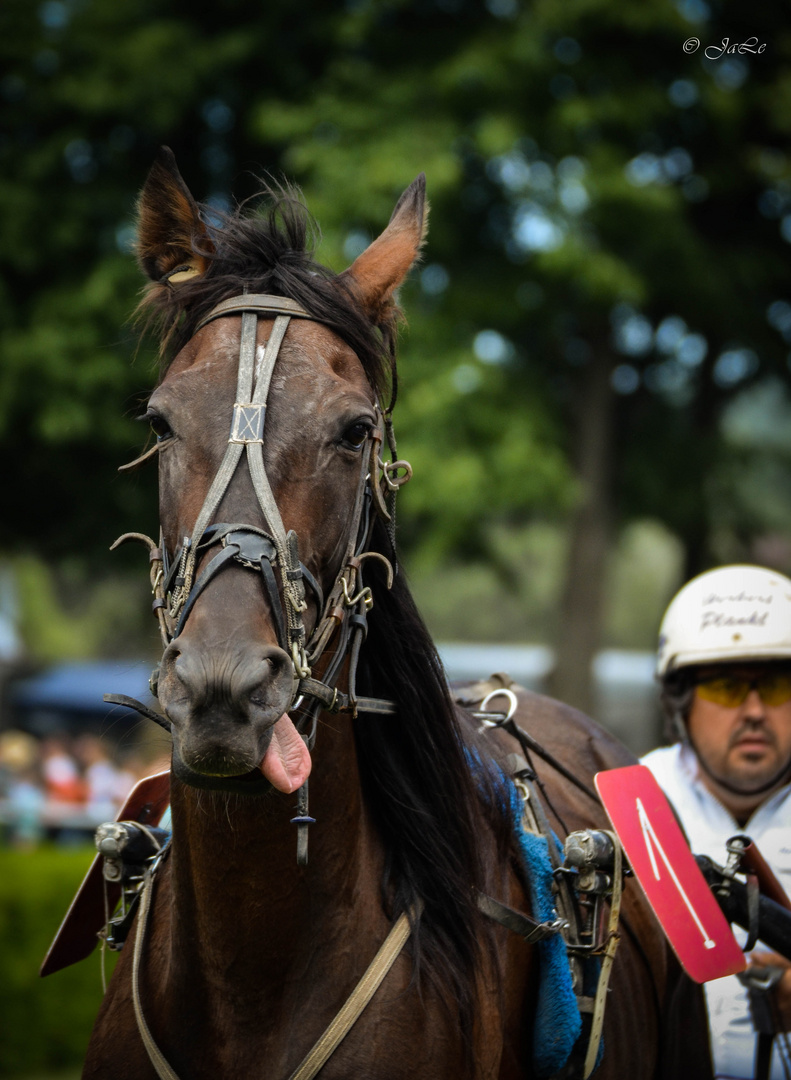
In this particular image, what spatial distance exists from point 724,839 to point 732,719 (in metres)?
0.41

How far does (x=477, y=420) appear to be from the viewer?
10664 mm

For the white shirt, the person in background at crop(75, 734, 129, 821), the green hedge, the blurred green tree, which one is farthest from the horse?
the person in background at crop(75, 734, 129, 821)

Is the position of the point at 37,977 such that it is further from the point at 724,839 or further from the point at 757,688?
the point at 757,688

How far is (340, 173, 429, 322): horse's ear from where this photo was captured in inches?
106

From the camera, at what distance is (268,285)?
2.53 meters

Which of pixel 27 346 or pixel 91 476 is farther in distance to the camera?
pixel 91 476

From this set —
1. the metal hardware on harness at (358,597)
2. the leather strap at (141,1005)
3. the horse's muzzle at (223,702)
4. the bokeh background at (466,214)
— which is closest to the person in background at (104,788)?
the bokeh background at (466,214)

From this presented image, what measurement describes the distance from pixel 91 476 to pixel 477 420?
4.07 m

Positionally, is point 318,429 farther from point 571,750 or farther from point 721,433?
point 721,433

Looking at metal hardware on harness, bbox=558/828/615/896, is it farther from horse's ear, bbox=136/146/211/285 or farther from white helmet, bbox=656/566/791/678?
horse's ear, bbox=136/146/211/285

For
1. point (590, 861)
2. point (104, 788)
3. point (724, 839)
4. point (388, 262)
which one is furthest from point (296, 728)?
point (104, 788)

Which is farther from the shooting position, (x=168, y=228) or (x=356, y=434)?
(x=168, y=228)

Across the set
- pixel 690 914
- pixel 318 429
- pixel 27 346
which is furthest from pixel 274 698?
pixel 27 346

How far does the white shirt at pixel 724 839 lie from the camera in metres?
3.75
